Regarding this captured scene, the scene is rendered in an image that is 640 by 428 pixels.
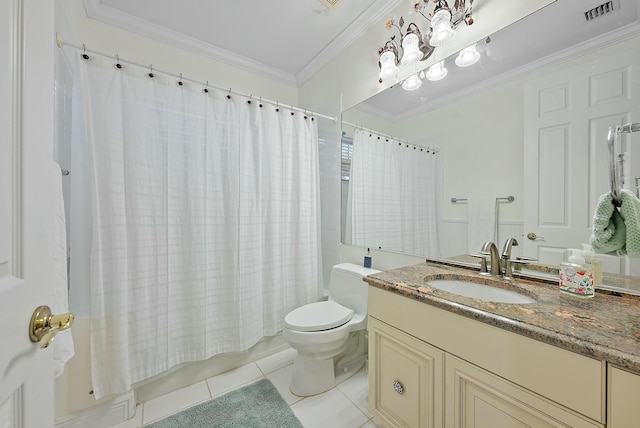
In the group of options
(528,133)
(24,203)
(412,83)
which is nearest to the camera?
(24,203)

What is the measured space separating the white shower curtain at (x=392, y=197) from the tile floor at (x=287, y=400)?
0.95m

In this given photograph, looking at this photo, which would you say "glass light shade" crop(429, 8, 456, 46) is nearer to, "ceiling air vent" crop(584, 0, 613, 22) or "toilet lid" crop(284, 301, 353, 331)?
"ceiling air vent" crop(584, 0, 613, 22)

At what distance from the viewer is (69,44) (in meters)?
1.19

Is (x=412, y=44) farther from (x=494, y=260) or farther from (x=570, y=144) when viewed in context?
(x=494, y=260)

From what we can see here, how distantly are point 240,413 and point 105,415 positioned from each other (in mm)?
700

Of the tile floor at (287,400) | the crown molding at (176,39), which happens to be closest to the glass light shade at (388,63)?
the crown molding at (176,39)

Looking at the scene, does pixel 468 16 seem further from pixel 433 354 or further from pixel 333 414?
pixel 333 414

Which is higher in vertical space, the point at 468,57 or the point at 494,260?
the point at 468,57

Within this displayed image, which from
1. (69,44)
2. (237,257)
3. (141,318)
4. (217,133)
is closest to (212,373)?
(141,318)

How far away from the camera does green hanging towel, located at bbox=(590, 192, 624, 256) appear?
32.9 inches

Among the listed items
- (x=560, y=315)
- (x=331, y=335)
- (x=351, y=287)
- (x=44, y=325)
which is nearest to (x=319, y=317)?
(x=331, y=335)

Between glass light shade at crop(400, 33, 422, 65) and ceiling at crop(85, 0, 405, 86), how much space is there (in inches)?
14.3

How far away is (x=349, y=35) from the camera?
1851 millimetres

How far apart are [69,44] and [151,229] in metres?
0.99
